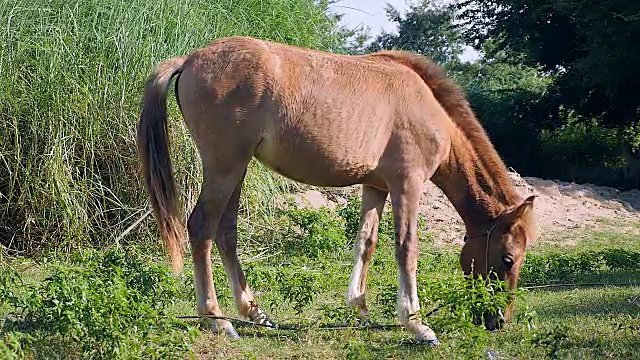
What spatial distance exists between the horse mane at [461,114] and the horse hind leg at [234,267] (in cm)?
170

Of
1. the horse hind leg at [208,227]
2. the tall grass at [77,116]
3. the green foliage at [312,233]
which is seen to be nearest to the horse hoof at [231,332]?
the horse hind leg at [208,227]

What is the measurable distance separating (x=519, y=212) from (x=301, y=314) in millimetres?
1910

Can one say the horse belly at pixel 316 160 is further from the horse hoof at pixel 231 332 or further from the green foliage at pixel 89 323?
the green foliage at pixel 89 323

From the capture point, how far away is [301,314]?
6652mm

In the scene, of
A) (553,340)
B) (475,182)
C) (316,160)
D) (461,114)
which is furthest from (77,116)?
(553,340)

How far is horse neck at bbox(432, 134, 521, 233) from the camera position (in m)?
6.44

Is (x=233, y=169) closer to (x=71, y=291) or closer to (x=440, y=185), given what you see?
(x=71, y=291)

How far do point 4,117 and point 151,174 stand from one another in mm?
4273

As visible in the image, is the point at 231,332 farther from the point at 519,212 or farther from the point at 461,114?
the point at 461,114

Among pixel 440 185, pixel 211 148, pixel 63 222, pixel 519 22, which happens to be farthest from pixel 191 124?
pixel 519 22

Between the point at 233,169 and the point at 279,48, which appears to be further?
the point at 279,48

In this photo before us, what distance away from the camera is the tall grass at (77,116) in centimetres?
907

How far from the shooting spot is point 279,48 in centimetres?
600

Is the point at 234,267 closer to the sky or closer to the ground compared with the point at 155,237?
closer to the sky
